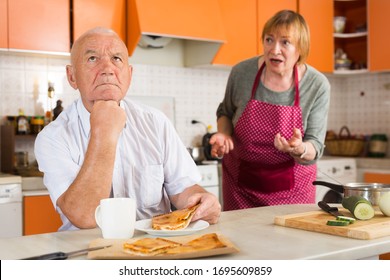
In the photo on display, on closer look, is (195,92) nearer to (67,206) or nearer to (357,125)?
(357,125)

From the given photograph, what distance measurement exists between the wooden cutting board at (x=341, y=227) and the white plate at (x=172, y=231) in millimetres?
214

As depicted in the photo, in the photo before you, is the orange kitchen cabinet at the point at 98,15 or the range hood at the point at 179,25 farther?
the range hood at the point at 179,25

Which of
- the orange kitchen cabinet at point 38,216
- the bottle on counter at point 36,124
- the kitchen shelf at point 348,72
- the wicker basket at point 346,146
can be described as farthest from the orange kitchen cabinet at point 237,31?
the orange kitchen cabinet at point 38,216

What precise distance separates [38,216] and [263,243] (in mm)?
1898

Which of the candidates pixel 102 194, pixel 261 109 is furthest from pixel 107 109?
pixel 261 109

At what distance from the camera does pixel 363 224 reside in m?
1.34

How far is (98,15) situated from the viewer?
10.6 ft

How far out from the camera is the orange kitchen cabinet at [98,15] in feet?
10.4

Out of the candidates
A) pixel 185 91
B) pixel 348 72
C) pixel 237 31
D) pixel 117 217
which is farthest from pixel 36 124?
pixel 348 72

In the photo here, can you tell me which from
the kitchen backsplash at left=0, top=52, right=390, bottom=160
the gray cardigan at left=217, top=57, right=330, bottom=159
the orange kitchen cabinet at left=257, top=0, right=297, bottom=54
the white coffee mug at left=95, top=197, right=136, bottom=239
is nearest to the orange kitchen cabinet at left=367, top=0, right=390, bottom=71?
the kitchen backsplash at left=0, top=52, right=390, bottom=160

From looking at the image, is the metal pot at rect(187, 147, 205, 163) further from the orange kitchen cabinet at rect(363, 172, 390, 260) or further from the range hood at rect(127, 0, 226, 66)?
the orange kitchen cabinet at rect(363, 172, 390, 260)

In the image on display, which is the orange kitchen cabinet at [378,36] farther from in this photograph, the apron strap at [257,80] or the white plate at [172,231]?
the white plate at [172,231]

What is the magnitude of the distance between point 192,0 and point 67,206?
2.41 meters

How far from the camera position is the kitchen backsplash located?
3.31 m
